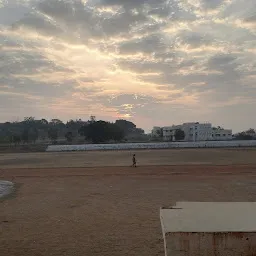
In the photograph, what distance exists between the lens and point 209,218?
3.72 meters

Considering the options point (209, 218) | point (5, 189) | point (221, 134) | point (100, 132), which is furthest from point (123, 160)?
point (221, 134)

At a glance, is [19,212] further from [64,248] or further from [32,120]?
[32,120]

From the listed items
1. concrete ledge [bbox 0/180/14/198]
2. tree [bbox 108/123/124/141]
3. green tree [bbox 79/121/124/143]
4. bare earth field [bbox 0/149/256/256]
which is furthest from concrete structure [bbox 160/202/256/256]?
tree [bbox 108/123/124/141]

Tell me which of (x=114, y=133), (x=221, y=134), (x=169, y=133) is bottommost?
(x=221, y=134)

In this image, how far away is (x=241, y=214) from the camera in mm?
3830

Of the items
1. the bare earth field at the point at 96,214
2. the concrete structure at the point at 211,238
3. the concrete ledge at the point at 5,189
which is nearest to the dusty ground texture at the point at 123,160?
the concrete ledge at the point at 5,189

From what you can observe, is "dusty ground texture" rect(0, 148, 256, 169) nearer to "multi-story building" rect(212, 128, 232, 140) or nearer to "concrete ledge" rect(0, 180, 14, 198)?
"concrete ledge" rect(0, 180, 14, 198)

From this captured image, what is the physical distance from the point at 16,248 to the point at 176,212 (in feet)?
18.0

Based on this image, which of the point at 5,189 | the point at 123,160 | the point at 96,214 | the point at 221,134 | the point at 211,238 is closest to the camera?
the point at 211,238

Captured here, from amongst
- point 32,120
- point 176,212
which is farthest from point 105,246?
point 32,120

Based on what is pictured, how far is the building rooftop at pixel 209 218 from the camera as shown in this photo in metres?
3.35

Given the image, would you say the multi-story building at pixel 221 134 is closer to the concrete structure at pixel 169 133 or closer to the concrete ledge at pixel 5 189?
the concrete structure at pixel 169 133

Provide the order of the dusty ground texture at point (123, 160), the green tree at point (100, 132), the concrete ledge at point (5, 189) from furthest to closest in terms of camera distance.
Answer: the green tree at point (100, 132)
the dusty ground texture at point (123, 160)
the concrete ledge at point (5, 189)

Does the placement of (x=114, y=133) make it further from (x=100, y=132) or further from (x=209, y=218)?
(x=209, y=218)
